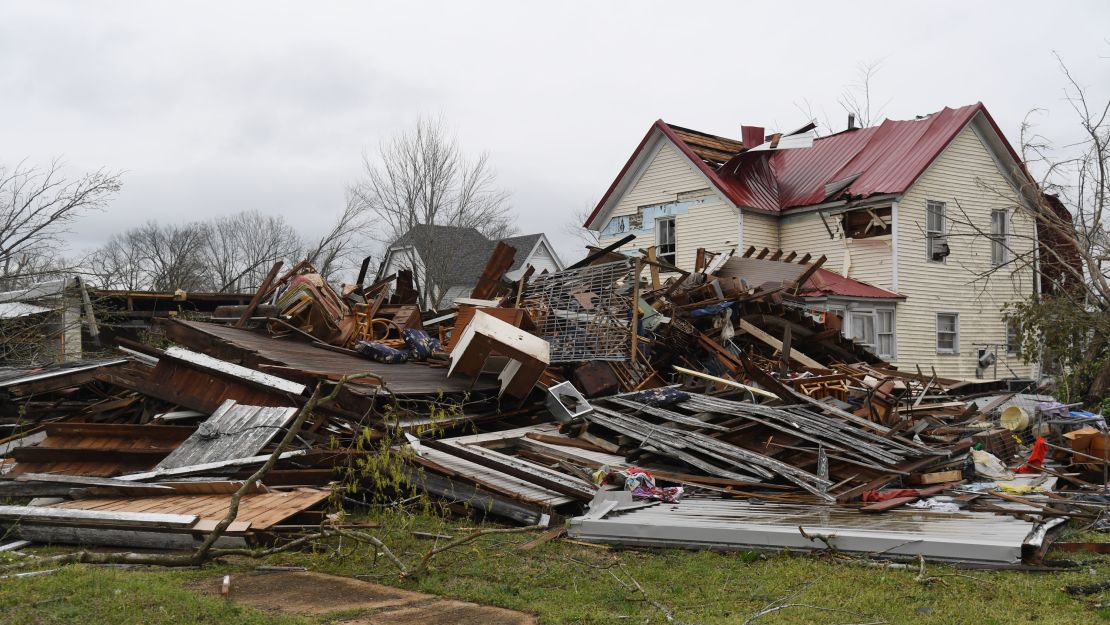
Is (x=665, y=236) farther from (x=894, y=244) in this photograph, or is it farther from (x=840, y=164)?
(x=894, y=244)

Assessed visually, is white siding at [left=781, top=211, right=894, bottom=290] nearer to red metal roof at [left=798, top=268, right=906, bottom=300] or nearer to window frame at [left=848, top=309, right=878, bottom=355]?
red metal roof at [left=798, top=268, right=906, bottom=300]

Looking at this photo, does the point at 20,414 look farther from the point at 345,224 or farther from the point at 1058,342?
the point at 345,224

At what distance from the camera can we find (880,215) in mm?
22625

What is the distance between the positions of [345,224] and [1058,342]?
958 inches

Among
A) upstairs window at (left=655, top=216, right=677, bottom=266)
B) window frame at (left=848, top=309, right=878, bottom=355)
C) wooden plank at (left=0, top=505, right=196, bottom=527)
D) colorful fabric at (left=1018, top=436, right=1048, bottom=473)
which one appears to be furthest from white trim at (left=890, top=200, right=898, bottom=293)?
wooden plank at (left=0, top=505, right=196, bottom=527)

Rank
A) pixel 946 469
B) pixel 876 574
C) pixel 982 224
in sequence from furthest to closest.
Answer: pixel 982 224
pixel 946 469
pixel 876 574

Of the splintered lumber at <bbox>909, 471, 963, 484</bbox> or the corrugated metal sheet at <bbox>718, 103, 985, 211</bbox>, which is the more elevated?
the corrugated metal sheet at <bbox>718, 103, 985, 211</bbox>

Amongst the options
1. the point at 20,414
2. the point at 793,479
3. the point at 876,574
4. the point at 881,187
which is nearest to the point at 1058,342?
the point at 881,187

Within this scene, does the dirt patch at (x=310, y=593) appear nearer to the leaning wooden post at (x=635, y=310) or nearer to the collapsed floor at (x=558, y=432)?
the collapsed floor at (x=558, y=432)

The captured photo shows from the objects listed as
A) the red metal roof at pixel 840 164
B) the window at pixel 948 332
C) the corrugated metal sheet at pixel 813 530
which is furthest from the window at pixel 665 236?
the corrugated metal sheet at pixel 813 530

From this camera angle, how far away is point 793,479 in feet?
29.4

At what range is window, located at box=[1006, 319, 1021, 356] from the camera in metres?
18.9

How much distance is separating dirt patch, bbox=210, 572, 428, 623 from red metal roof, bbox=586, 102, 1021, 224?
18408 millimetres

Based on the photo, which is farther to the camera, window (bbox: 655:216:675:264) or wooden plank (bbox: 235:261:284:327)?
window (bbox: 655:216:675:264)
